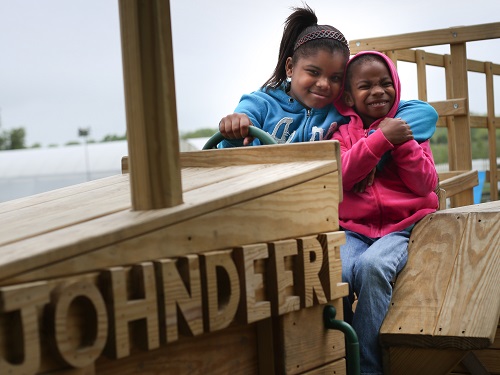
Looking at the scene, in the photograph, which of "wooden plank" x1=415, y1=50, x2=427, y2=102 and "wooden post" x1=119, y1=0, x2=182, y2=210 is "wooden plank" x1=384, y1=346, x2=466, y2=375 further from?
"wooden plank" x1=415, y1=50, x2=427, y2=102

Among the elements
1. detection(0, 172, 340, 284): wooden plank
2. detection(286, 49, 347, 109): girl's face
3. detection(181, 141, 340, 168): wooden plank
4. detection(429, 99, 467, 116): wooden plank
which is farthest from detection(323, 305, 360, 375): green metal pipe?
detection(429, 99, 467, 116): wooden plank

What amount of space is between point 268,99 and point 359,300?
1.14m

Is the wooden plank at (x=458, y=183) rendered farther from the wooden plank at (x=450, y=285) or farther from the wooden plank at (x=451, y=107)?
the wooden plank at (x=450, y=285)

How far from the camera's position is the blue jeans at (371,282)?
2.67 meters

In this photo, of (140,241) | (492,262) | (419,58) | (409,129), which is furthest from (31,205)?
(419,58)

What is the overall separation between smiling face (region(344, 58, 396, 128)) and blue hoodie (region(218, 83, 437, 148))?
92mm

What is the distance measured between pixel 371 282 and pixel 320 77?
3.16 ft

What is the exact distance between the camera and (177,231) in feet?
Answer: 5.95

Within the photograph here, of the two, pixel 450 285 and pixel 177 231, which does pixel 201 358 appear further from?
pixel 450 285

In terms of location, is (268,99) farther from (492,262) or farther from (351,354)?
(351,354)

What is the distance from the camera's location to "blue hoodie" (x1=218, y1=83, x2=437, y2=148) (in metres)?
3.16

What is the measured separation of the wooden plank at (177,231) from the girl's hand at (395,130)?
578 millimetres

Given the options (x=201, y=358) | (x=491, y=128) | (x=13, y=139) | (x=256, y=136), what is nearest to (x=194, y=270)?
(x=201, y=358)

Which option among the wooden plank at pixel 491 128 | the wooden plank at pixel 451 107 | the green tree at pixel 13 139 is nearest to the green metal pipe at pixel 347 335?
the wooden plank at pixel 451 107
